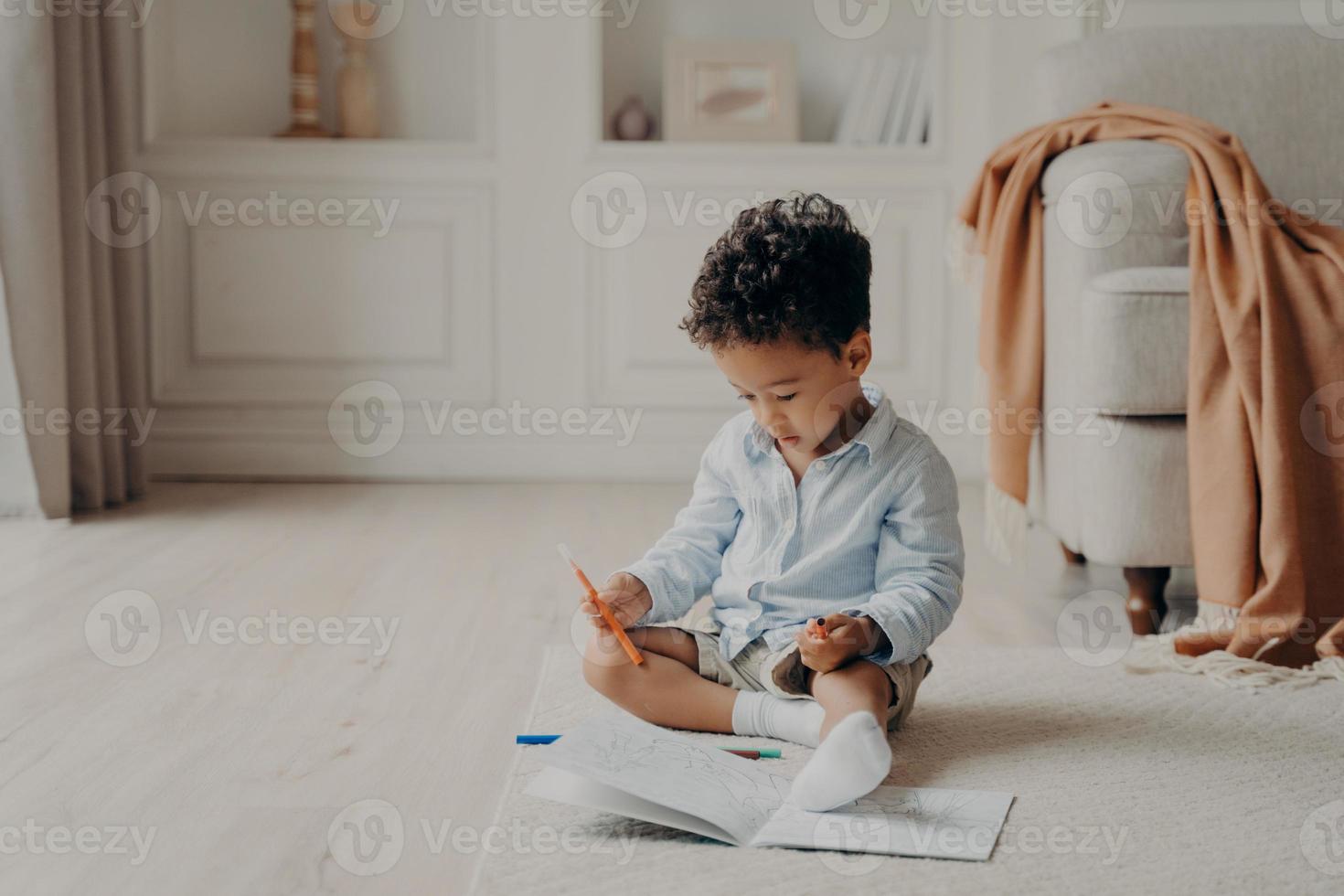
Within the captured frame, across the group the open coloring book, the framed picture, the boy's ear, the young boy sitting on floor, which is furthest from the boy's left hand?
the framed picture

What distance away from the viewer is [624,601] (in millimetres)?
1201

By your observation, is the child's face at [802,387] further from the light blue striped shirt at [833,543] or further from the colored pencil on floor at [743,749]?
the colored pencil on floor at [743,749]

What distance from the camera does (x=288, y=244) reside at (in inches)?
115

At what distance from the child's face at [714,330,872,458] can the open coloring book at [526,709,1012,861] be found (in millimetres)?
295

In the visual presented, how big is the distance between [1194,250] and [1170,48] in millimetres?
722

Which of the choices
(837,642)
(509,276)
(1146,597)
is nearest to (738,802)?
(837,642)

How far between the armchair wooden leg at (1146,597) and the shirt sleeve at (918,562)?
55 centimetres

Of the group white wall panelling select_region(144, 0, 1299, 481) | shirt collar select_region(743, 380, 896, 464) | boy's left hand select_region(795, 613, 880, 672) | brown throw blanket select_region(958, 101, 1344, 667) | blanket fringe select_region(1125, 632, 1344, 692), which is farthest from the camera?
white wall panelling select_region(144, 0, 1299, 481)

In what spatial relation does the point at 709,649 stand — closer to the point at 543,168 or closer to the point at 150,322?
the point at 543,168

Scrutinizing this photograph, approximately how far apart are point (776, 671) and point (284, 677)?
0.58m

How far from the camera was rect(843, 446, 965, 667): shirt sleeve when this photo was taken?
1.13 m

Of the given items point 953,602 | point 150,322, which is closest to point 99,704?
point 953,602

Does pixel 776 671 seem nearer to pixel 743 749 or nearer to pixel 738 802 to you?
pixel 743 749

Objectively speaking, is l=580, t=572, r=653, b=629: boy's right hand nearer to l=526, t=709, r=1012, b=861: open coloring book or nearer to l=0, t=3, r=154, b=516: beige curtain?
l=526, t=709, r=1012, b=861: open coloring book
